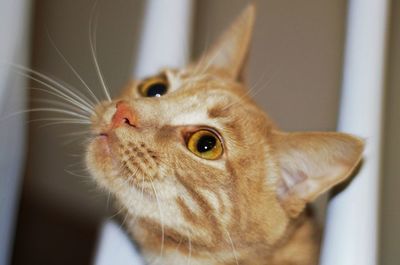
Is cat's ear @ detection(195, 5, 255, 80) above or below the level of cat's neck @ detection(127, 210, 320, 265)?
above

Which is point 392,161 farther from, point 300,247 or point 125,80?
point 125,80

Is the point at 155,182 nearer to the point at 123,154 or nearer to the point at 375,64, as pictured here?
the point at 123,154

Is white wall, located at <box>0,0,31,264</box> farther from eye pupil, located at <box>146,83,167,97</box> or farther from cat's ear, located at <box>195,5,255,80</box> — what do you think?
cat's ear, located at <box>195,5,255,80</box>

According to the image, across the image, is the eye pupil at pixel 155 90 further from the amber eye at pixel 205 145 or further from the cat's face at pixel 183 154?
the amber eye at pixel 205 145

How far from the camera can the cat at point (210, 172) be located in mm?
993

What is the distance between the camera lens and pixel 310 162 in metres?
1.09

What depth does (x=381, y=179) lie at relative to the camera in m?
1.02

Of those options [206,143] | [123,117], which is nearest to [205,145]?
[206,143]

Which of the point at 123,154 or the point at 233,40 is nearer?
the point at 123,154

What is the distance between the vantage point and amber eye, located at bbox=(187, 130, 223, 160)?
1044 millimetres

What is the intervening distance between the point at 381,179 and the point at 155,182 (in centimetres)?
47

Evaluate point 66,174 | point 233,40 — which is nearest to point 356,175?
point 233,40

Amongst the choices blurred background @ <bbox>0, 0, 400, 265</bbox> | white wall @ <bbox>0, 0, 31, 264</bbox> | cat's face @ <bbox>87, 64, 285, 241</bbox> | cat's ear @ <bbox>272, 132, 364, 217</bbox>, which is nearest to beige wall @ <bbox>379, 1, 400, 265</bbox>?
blurred background @ <bbox>0, 0, 400, 265</bbox>

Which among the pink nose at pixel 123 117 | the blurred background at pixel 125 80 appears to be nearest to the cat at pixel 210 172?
the pink nose at pixel 123 117
